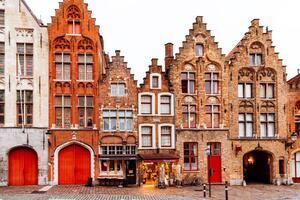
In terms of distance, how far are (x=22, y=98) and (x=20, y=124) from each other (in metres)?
1.75

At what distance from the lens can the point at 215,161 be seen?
32469 mm

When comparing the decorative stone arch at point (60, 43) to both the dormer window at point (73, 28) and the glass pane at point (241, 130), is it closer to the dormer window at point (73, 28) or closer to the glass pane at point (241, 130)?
the dormer window at point (73, 28)

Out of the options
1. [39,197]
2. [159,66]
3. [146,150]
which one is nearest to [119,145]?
[146,150]

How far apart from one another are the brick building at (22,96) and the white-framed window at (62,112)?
0.76 metres

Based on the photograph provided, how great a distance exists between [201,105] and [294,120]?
7568 mm

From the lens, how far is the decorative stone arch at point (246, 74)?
109 feet

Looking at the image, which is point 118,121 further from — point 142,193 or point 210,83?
point 210,83

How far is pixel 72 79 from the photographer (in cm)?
3059

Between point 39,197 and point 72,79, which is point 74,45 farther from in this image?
point 39,197

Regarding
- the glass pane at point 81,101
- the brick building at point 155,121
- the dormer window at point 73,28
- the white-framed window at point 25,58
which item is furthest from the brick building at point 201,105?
the white-framed window at point 25,58

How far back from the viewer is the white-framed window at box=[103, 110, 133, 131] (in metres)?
31.0

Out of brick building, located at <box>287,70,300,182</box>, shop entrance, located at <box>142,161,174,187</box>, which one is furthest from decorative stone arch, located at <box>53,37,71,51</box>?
brick building, located at <box>287,70,300,182</box>

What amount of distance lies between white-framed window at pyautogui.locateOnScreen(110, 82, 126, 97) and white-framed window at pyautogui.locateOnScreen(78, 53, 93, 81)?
5.36 ft

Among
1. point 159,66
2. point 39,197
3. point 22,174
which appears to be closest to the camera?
point 39,197
